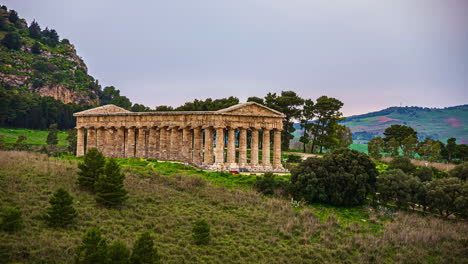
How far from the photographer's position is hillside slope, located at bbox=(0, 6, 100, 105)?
433ft

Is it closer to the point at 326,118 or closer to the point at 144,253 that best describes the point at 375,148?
the point at 326,118

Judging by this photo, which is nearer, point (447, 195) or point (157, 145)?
point (447, 195)

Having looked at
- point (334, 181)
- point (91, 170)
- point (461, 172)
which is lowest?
point (334, 181)

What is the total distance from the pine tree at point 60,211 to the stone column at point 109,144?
122 ft

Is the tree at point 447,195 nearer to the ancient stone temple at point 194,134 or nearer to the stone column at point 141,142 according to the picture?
the ancient stone temple at point 194,134

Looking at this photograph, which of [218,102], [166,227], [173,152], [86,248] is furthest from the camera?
[218,102]

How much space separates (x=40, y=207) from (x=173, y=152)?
96.6ft

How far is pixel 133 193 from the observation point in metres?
32.6

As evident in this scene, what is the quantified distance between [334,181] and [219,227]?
589 inches

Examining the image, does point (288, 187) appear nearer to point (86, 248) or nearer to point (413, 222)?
point (413, 222)

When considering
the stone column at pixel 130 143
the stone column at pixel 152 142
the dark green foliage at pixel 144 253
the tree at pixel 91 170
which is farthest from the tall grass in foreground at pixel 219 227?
the stone column at pixel 130 143

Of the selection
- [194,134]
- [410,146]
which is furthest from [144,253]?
[410,146]

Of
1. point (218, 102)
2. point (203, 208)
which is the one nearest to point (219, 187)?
point (203, 208)

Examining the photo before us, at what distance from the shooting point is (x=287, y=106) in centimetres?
7131
